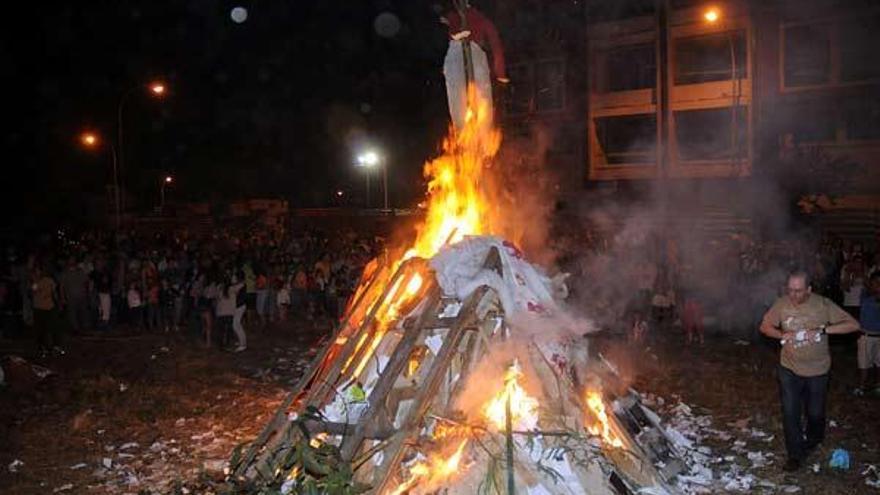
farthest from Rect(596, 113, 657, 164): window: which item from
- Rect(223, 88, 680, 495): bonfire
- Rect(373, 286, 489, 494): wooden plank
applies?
Rect(373, 286, 489, 494): wooden plank

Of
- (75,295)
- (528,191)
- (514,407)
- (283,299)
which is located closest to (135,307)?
(75,295)

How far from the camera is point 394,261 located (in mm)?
8680

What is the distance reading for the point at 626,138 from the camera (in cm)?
2841

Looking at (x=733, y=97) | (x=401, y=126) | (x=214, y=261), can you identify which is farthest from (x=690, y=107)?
(x=401, y=126)

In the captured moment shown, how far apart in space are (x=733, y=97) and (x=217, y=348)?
17691 mm

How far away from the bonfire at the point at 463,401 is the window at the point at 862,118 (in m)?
18.2

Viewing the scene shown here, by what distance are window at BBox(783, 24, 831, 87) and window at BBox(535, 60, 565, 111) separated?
286 inches

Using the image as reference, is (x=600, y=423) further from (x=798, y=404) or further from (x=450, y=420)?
(x=798, y=404)

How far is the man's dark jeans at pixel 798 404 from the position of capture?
6.92m

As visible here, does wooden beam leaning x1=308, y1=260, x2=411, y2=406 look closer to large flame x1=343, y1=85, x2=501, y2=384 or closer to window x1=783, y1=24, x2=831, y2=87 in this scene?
large flame x1=343, y1=85, x2=501, y2=384

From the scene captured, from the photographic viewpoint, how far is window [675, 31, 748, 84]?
2509 cm

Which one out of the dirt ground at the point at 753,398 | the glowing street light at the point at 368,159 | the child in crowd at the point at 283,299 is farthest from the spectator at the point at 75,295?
the glowing street light at the point at 368,159

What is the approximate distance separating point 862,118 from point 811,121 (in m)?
1.51

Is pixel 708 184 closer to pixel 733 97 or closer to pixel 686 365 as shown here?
pixel 733 97
